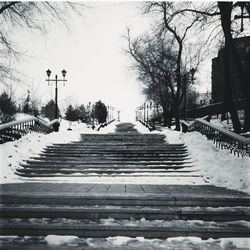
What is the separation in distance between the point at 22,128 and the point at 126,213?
9641 mm

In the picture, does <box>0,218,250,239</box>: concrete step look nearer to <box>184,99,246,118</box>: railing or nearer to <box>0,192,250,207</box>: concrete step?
<box>0,192,250,207</box>: concrete step

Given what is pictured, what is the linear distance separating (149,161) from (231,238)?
6596mm

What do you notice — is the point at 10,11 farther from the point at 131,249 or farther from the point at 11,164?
the point at 131,249

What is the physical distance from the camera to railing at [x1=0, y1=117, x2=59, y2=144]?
476 inches

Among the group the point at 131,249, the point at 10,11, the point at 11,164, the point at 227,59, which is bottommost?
the point at 131,249

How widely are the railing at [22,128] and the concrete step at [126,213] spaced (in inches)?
213

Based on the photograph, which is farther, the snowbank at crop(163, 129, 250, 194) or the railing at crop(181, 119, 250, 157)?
the railing at crop(181, 119, 250, 157)

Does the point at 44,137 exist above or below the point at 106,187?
above

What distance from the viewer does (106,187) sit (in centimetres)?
841

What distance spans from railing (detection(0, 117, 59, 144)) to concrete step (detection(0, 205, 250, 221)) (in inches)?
213

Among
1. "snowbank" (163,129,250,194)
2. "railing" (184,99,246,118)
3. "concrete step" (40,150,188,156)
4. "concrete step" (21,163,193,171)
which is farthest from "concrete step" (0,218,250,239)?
"railing" (184,99,246,118)

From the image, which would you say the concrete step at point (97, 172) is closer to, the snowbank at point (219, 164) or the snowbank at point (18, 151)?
the snowbank at point (18, 151)

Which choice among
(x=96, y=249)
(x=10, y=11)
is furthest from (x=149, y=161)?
(x=10, y=11)

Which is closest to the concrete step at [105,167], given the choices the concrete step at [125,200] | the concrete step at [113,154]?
the concrete step at [113,154]
